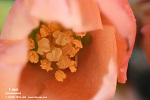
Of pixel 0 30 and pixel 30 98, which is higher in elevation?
pixel 0 30

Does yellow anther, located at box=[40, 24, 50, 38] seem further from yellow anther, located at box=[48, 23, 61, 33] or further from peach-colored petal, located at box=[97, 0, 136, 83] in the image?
peach-colored petal, located at box=[97, 0, 136, 83]

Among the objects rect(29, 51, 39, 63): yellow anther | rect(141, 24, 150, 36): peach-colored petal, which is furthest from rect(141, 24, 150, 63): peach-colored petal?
rect(29, 51, 39, 63): yellow anther

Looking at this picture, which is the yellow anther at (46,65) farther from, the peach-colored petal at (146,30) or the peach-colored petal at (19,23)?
the peach-colored petal at (146,30)

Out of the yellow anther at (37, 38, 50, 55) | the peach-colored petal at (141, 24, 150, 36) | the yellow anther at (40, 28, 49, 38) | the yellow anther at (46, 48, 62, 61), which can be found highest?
the yellow anther at (40, 28, 49, 38)

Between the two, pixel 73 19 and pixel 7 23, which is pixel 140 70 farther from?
pixel 7 23

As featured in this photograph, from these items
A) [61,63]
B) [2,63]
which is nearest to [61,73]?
[61,63]

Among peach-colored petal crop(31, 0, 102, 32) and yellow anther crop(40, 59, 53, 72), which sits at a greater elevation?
peach-colored petal crop(31, 0, 102, 32)

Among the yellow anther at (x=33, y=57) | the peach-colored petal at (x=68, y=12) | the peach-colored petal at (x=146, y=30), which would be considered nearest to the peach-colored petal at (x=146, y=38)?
the peach-colored petal at (x=146, y=30)
